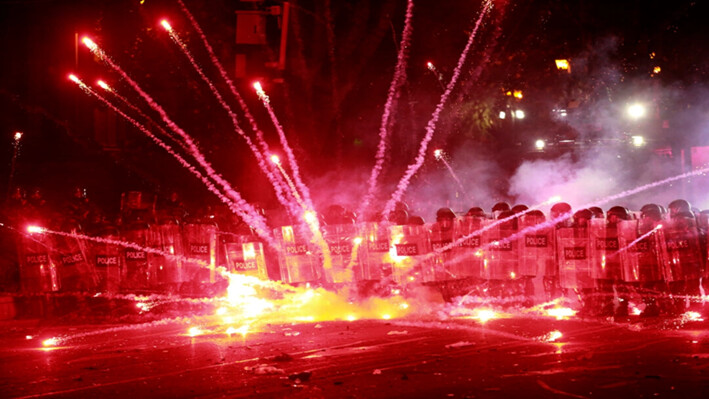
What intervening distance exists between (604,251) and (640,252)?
0.54m

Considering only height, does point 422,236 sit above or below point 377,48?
below

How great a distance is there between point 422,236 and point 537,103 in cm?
1227

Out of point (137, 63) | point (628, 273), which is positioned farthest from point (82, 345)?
point (137, 63)

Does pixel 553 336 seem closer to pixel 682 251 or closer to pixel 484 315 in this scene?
pixel 484 315

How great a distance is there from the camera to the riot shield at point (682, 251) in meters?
11.0

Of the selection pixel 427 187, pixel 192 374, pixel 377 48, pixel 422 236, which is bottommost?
pixel 192 374

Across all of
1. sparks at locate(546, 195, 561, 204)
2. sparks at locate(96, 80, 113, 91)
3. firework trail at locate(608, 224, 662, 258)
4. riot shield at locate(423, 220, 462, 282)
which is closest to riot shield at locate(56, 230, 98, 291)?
riot shield at locate(423, 220, 462, 282)

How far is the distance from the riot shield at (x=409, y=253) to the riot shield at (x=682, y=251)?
389cm

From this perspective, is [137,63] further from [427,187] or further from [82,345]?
[82,345]

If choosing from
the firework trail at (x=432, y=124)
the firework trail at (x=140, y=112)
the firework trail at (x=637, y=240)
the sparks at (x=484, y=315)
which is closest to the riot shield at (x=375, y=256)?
the sparks at (x=484, y=315)

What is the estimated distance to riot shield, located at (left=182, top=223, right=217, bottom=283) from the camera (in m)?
12.5

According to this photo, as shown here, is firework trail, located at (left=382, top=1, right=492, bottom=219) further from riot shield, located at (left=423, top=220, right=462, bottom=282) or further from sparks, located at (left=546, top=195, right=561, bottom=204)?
riot shield, located at (left=423, top=220, right=462, bottom=282)

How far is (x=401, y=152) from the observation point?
20.4 meters

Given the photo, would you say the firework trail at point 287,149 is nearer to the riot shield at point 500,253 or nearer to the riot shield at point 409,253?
the riot shield at point 409,253
